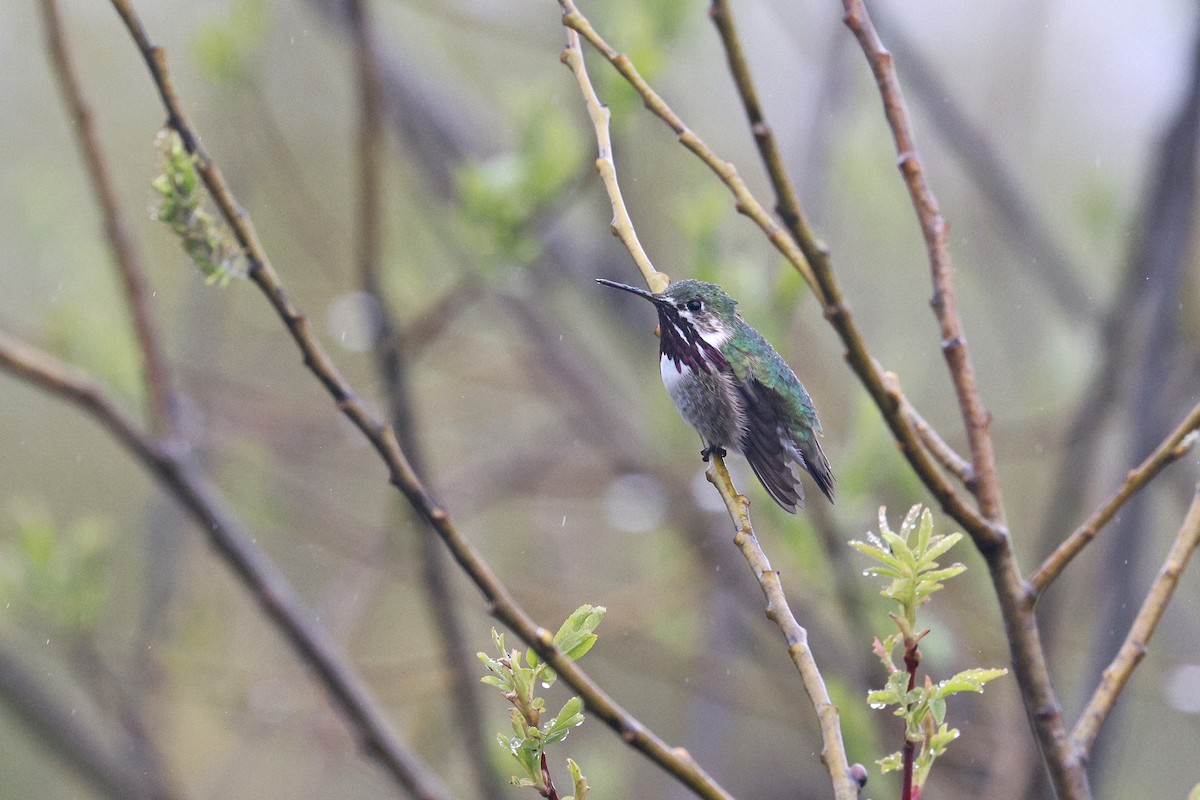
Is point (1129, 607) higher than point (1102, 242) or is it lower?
lower

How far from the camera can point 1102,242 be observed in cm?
446

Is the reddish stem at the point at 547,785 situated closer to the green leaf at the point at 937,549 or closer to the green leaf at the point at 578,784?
the green leaf at the point at 578,784

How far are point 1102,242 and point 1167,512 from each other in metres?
2.63

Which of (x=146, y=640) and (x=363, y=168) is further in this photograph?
(x=146, y=640)

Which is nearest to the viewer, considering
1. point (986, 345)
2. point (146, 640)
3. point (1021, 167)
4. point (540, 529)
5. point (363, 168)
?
point (363, 168)

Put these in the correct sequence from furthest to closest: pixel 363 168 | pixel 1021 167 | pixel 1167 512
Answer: pixel 1167 512 < pixel 1021 167 < pixel 363 168

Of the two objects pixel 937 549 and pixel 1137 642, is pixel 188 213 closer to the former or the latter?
pixel 937 549

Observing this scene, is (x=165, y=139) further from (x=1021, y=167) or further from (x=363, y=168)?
(x=1021, y=167)

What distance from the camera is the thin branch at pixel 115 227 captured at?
2107mm

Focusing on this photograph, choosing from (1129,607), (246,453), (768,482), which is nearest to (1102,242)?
(1129,607)

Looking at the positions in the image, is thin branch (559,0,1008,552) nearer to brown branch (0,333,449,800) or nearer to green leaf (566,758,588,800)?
green leaf (566,758,588,800)

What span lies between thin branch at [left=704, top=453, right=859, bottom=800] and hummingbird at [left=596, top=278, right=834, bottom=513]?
0.49ft

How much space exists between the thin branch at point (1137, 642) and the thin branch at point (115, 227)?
1873 mm

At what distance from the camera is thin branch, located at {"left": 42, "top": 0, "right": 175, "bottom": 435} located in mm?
2107
